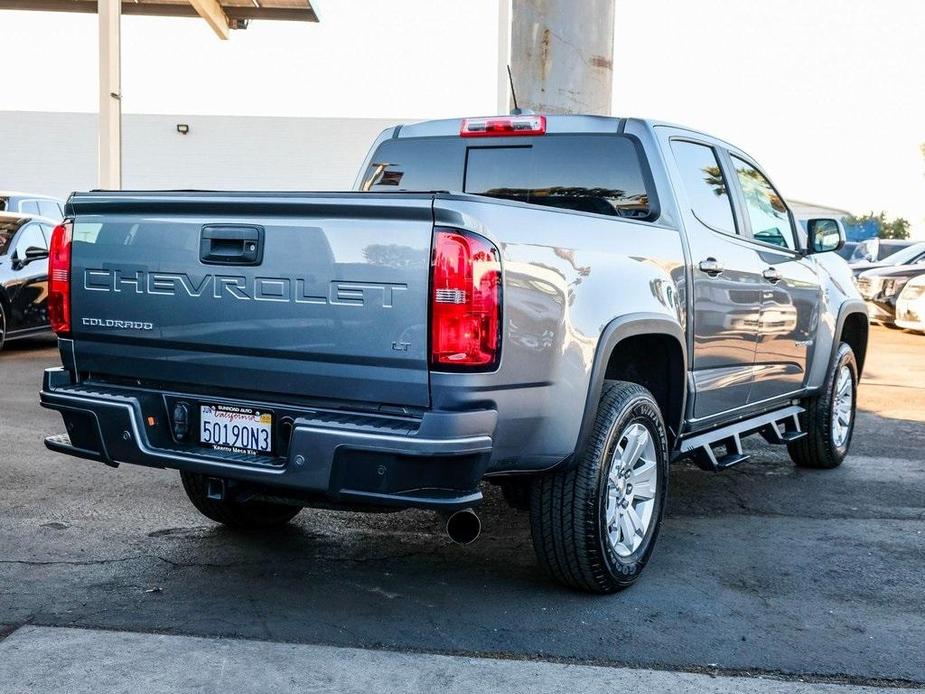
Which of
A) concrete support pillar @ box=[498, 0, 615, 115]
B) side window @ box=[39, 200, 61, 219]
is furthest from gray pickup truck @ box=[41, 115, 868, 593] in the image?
side window @ box=[39, 200, 61, 219]

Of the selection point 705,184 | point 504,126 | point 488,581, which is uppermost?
point 504,126

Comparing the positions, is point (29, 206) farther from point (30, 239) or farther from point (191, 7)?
point (191, 7)

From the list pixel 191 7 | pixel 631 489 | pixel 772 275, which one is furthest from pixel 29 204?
pixel 631 489

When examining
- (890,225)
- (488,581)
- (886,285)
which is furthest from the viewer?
(890,225)

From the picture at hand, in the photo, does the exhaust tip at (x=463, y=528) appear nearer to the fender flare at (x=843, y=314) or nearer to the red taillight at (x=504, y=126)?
the red taillight at (x=504, y=126)

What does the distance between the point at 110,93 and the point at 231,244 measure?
45.8 feet

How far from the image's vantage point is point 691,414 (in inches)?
216

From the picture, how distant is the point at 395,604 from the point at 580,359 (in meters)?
1.24

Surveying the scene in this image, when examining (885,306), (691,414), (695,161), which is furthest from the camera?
(885,306)

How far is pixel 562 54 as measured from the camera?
9.54 meters

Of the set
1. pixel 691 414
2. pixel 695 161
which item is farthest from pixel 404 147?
pixel 691 414

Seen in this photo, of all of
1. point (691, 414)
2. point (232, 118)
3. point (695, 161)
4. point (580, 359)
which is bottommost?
point (691, 414)

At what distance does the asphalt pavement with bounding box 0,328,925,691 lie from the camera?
4133mm

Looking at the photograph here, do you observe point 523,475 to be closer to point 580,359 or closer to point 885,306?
point 580,359
